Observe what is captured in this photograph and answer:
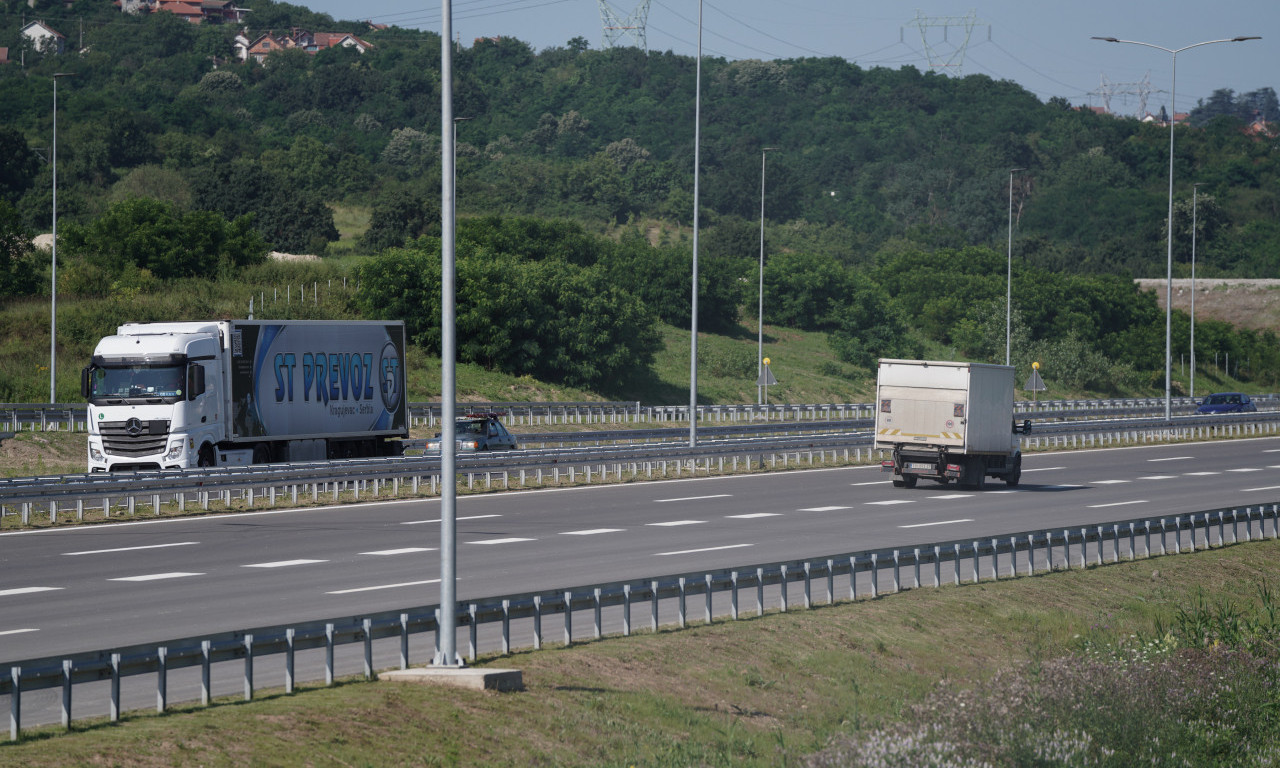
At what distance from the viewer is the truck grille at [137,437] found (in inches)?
1202

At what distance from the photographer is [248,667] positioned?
40.2ft

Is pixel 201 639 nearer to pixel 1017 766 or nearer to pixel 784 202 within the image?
pixel 1017 766

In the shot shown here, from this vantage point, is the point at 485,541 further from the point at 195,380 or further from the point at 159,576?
the point at 195,380

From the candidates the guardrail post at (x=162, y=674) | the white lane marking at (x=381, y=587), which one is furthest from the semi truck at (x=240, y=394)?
the guardrail post at (x=162, y=674)

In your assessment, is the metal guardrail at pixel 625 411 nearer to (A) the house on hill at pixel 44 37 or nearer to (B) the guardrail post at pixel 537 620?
(B) the guardrail post at pixel 537 620

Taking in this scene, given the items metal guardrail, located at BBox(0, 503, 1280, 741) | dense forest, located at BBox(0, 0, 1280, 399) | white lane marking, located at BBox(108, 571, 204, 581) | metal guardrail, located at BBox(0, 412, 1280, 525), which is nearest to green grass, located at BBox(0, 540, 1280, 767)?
metal guardrail, located at BBox(0, 503, 1280, 741)

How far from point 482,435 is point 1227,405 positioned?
43811 mm

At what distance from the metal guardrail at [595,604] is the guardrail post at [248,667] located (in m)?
0.01

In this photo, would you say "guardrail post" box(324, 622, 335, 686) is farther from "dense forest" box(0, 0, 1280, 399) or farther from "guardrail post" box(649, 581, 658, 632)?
"dense forest" box(0, 0, 1280, 399)

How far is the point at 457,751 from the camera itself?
11.5 meters

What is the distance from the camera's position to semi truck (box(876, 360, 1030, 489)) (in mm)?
34594

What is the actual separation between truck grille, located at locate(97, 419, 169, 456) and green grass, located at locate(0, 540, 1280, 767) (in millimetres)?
17495

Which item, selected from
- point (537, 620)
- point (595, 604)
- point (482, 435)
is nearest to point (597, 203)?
point (482, 435)

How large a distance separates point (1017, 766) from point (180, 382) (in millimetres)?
22590
